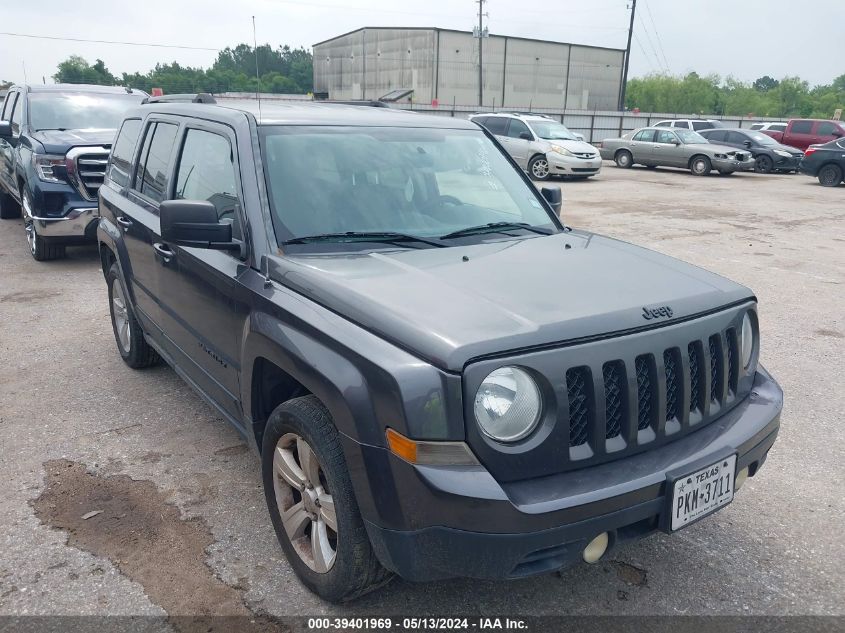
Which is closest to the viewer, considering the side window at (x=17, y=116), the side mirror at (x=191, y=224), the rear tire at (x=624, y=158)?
the side mirror at (x=191, y=224)

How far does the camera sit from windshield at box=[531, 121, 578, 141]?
67.7 ft

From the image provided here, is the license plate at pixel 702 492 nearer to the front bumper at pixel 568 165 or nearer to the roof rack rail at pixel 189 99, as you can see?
the roof rack rail at pixel 189 99

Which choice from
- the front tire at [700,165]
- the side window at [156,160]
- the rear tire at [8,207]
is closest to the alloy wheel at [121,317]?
the side window at [156,160]

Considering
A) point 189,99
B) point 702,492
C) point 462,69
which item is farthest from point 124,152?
point 462,69

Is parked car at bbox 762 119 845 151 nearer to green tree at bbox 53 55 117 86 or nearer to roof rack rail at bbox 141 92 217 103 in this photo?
roof rack rail at bbox 141 92 217 103

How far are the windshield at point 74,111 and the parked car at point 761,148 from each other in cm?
1992

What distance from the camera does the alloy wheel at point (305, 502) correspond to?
268 cm

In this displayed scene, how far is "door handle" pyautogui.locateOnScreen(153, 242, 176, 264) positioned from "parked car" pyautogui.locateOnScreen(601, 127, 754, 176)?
21636 mm

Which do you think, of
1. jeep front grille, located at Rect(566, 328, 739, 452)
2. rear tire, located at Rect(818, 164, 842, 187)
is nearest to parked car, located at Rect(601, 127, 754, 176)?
rear tire, located at Rect(818, 164, 842, 187)

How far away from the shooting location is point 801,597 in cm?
288

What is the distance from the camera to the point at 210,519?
3379 mm

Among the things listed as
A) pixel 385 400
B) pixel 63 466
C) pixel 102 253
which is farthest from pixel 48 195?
pixel 385 400

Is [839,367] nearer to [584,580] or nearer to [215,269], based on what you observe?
[584,580]

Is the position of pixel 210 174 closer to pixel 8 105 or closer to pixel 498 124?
pixel 8 105
